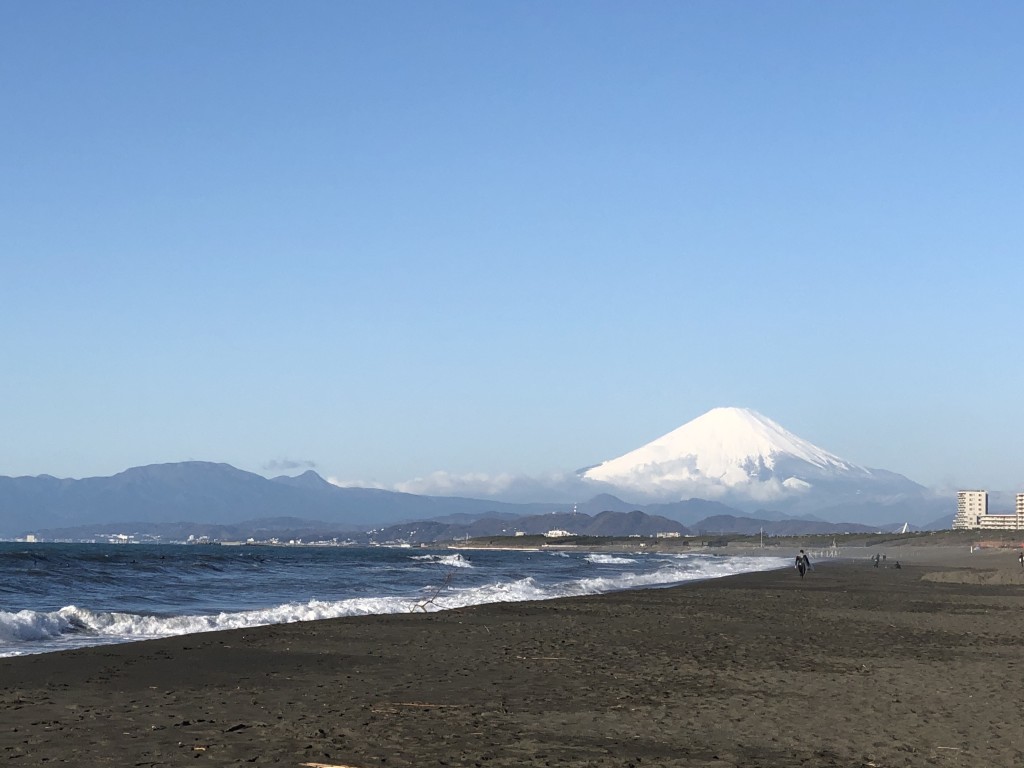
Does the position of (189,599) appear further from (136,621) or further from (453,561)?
(453,561)

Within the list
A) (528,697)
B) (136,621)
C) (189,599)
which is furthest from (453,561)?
(528,697)

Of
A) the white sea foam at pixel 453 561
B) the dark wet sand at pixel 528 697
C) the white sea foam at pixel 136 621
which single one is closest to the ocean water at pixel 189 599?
the white sea foam at pixel 136 621

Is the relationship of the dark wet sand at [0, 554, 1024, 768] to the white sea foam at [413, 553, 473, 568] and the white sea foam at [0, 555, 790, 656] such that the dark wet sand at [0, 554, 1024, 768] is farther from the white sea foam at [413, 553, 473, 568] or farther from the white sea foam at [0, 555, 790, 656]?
the white sea foam at [413, 553, 473, 568]

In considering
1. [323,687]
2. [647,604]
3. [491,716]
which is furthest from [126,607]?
[491,716]

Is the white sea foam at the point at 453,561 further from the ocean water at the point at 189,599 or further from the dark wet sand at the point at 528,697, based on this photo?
the dark wet sand at the point at 528,697

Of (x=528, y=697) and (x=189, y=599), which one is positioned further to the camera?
(x=189, y=599)

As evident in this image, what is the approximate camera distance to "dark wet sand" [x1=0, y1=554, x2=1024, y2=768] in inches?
418

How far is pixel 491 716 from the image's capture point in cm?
1254

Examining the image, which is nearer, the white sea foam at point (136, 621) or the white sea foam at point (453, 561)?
the white sea foam at point (136, 621)

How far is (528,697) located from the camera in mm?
14055

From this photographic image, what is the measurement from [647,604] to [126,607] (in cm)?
1496

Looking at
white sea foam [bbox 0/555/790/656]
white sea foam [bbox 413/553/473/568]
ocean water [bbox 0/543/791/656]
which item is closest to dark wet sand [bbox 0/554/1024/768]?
white sea foam [bbox 0/555/790/656]

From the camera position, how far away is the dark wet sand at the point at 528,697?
10625 millimetres

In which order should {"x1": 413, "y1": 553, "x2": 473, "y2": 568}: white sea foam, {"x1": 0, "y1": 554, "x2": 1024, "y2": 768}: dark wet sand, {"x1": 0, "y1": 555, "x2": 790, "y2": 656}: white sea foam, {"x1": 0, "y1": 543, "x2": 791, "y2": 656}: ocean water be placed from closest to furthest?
{"x1": 0, "y1": 554, "x2": 1024, "y2": 768}: dark wet sand, {"x1": 0, "y1": 555, "x2": 790, "y2": 656}: white sea foam, {"x1": 0, "y1": 543, "x2": 791, "y2": 656}: ocean water, {"x1": 413, "y1": 553, "x2": 473, "y2": 568}: white sea foam
